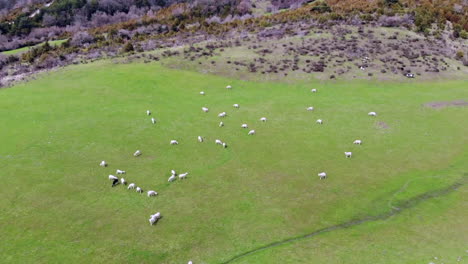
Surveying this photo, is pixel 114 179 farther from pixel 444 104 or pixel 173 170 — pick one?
pixel 444 104

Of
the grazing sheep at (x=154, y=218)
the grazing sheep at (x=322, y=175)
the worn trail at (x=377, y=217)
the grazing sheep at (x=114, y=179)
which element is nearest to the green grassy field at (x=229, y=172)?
the worn trail at (x=377, y=217)

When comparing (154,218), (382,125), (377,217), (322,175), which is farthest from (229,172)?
(382,125)

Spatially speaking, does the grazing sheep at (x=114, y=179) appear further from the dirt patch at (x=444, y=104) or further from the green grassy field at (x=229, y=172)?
the dirt patch at (x=444, y=104)

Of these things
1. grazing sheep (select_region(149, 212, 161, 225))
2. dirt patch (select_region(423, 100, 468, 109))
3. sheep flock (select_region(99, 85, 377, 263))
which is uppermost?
grazing sheep (select_region(149, 212, 161, 225))

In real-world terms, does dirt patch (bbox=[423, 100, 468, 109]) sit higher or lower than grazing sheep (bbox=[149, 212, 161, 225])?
lower

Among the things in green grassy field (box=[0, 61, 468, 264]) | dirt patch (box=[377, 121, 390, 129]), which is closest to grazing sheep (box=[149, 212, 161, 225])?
green grassy field (box=[0, 61, 468, 264])

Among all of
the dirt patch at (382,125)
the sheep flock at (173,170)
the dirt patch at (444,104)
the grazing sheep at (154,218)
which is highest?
the grazing sheep at (154,218)

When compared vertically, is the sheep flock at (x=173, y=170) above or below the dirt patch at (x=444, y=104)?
above

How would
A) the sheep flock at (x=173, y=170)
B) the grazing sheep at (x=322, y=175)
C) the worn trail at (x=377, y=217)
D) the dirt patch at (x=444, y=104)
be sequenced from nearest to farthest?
1. the worn trail at (x=377, y=217)
2. the sheep flock at (x=173, y=170)
3. the grazing sheep at (x=322, y=175)
4. the dirt patch at (x=444, y=104)

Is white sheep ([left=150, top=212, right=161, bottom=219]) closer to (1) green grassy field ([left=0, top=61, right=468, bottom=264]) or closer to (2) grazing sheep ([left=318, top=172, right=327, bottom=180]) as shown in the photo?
(1) green grassy field ([left=0, top=61, right=468, bottom=264])
